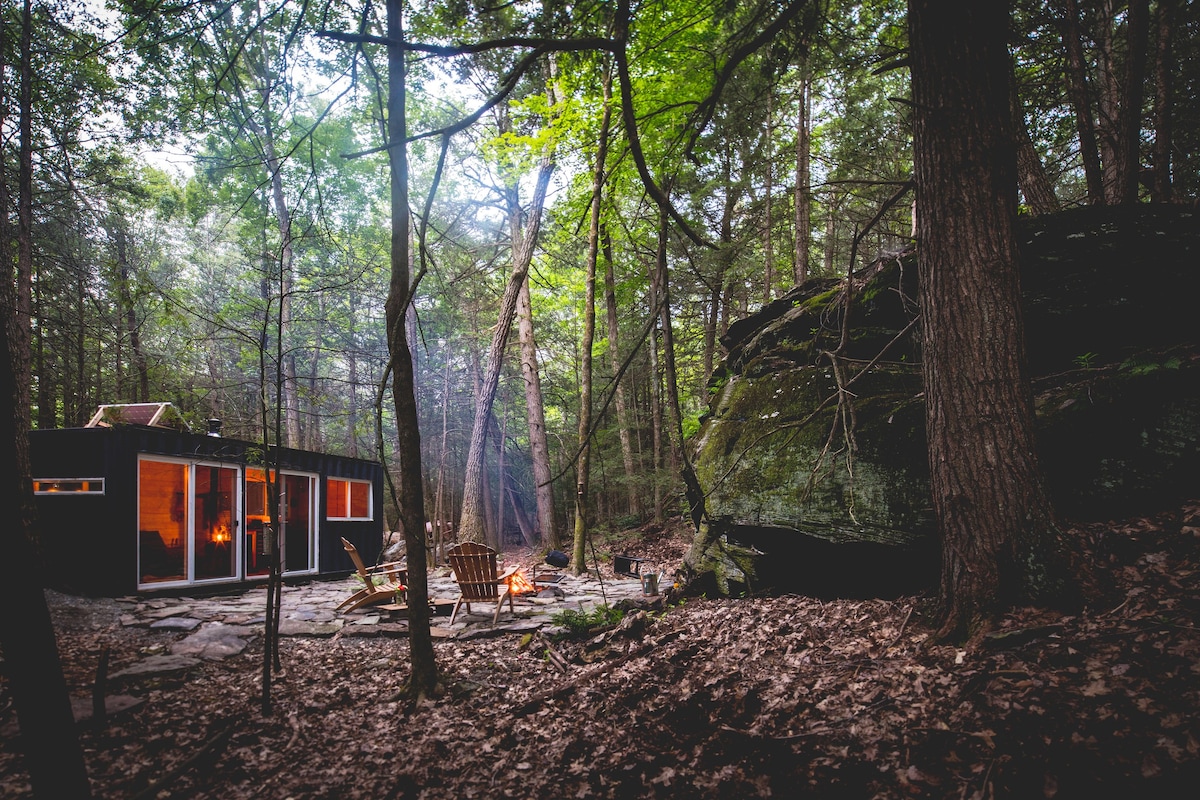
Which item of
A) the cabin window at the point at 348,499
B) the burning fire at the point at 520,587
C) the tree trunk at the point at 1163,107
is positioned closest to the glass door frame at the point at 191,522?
the cabin window at the point at 348,499

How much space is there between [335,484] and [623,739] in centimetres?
1050

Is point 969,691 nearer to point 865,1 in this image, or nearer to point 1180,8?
point 865,1

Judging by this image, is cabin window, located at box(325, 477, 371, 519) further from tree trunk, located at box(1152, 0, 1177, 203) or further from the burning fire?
tree trunk, located at box(1152, 0, 1177, 203)

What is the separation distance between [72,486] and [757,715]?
9679 millimetres

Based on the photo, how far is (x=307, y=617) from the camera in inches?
252

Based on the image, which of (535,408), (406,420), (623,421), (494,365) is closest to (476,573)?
(406,420)

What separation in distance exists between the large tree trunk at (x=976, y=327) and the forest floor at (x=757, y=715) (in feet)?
0.95

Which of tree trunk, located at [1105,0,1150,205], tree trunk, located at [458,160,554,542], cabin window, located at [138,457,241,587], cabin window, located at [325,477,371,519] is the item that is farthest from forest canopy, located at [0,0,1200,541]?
cabin window, located at [325,477,371,519]

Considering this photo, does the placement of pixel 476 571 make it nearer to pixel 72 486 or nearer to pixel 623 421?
pixel 72 486

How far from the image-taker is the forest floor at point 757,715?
6.33 feet

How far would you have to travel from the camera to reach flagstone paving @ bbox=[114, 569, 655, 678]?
197 inches

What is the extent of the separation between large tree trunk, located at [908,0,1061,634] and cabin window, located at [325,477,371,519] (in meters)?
11.5

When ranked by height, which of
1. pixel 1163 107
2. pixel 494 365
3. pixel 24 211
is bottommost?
pixel 494 365

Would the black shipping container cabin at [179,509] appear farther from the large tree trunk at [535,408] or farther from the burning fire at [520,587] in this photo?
the large tree trunk at [535,408]
